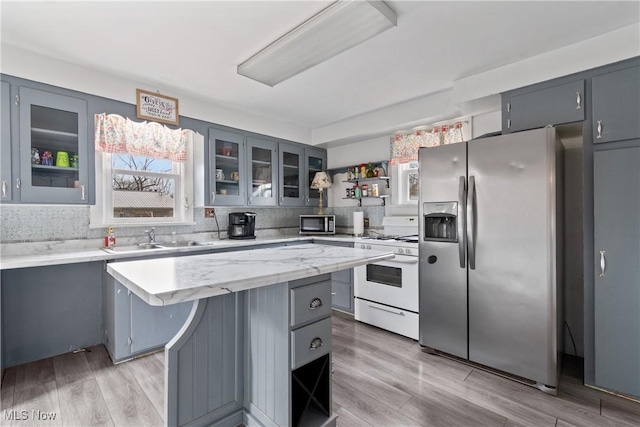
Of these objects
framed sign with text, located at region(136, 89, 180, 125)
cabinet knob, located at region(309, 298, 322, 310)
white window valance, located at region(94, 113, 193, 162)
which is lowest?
cabinet knob, located at region(309, 298, 322, 310)

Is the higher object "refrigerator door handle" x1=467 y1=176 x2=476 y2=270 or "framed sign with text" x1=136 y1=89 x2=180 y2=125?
"framed sign with text" x1=136 y1=89 x2=180 y2=125

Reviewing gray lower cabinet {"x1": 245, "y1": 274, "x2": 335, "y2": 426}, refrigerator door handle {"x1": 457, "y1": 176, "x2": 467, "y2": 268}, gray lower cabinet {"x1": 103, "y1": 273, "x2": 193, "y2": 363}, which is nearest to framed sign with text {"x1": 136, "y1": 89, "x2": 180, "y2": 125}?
gray lower cabinet {"x1": 103, "y1": 273, "x2": 193, "y2": 363}

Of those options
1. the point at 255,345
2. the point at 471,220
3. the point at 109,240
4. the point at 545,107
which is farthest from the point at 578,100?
the point at 109,240

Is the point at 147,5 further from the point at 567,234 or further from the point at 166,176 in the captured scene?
the point at 567,234

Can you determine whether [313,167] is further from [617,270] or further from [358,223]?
[617,270]

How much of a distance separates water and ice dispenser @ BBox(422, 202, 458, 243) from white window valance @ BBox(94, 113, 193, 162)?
2533 millimetres

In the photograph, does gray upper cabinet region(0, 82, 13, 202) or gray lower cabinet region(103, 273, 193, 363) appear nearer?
gray upper cabinet region(0, 82, 13, 202)

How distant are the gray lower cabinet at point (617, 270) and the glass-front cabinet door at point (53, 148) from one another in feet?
12.7

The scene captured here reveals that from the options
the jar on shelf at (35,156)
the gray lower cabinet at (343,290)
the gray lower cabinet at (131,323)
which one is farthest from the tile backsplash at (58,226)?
the gray lower cabinet at (343,290)

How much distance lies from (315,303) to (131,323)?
5.86 feet

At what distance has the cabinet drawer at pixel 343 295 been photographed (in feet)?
11.2

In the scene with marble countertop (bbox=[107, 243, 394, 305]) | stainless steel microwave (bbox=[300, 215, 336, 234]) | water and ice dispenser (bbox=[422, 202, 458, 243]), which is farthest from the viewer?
stainless steel microwave (bbox=[300, 215, 336, 234])

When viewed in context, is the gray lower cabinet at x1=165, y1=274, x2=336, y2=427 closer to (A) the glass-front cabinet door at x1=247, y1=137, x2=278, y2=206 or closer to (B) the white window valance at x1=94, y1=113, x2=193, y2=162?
(B) the white window valance at x1=94, y1=113, x2=193, y2=162

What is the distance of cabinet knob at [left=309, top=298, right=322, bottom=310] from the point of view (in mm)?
1481
